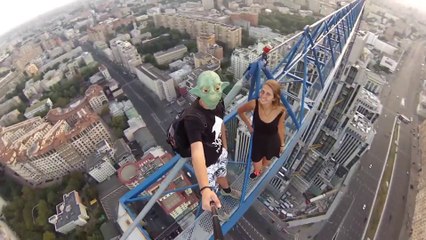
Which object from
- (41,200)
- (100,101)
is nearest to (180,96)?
(100,101)

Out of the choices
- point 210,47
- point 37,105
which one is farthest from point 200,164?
point 37,105

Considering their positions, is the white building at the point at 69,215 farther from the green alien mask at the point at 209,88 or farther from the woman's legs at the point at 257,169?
the green alien mask at the point at 209,88

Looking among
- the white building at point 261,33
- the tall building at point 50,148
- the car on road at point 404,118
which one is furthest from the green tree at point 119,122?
the car on road at point 404,118

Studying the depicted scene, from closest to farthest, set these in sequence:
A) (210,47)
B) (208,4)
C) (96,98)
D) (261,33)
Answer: (96,98), (210,47), (261,33), (208,4)

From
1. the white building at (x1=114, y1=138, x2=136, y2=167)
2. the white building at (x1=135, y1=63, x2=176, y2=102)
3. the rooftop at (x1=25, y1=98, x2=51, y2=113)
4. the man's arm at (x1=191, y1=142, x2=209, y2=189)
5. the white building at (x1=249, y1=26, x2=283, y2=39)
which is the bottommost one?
the rooftop at (x1=25, y1=98, x2=51, y2=113)

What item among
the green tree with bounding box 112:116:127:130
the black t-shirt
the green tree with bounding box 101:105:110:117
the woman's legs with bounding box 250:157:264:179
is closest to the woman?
the woman's legs with bounding box 250:157:264:179

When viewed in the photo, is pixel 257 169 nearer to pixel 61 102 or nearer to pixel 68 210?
pixel 68 210

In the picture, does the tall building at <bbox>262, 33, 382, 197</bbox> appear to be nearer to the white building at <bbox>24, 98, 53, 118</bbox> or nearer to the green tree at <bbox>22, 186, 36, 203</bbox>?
the green tree at <bbox>22, 186, 36, 203</bbox>
